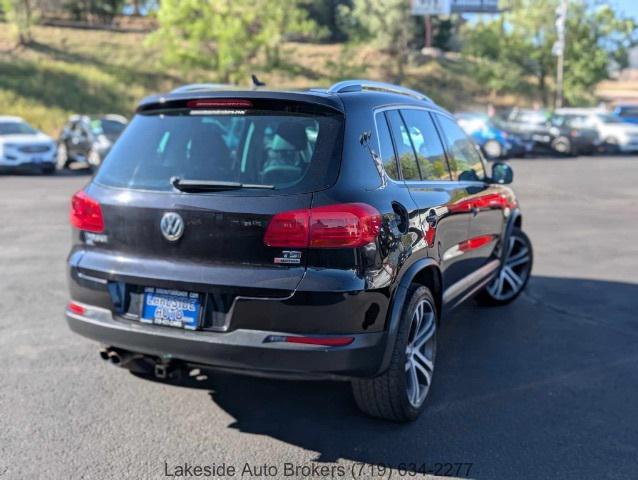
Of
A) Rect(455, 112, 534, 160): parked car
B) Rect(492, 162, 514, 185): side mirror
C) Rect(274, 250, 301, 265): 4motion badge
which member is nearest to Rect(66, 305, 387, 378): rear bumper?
Rect(274, 250, 301, 265): 4motion badge

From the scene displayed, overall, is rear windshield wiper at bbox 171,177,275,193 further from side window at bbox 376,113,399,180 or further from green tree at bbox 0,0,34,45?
green tree at bbox 0,0,34,45

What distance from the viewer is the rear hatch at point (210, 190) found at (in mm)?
3207

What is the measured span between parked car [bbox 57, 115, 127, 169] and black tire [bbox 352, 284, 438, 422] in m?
15.9

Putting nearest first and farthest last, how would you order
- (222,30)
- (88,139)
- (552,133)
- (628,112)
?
(88,139), (552,133), (628,112), (222,30)

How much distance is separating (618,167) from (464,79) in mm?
28980

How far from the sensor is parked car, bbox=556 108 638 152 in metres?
26.7

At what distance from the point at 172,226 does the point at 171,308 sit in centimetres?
40

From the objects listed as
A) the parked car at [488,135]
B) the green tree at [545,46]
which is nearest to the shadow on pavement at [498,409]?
the parked car at [488,135]

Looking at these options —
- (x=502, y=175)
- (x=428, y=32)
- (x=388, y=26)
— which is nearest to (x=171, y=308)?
(x=502, y=175)

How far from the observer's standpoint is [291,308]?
3129 millimetres

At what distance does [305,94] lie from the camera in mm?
3512

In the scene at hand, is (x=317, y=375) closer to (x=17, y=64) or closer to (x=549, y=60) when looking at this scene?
(x=17, y=64)

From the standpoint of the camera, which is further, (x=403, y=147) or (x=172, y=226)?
(x=403, y=147)

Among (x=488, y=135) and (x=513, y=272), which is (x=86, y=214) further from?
(x=488, y=135)
